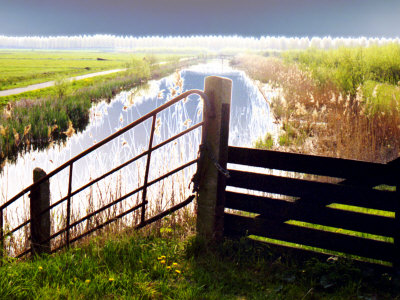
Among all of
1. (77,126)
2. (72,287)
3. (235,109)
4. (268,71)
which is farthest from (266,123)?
(268,71)

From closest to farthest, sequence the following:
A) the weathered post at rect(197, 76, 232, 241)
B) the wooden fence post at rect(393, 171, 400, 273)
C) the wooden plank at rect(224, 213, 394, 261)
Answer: the wooden fence post at rect(393, 171, 400, 273) → the wooden plank at rect(224, 213, 394, 261) → the weathered post at rect(197, 76, 232, 241)

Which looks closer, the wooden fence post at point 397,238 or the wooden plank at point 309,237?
the wooden fence post at point 397,238

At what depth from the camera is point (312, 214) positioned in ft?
13.0

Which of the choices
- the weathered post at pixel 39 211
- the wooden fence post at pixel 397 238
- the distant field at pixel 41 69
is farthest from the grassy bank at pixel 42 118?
the distant field at pixel 41 69

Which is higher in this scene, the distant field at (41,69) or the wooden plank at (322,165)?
the wooden plank at (322,165)

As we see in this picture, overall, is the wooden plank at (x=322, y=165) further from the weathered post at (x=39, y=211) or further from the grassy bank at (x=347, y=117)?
the grassy bank at (x=347, y=117)

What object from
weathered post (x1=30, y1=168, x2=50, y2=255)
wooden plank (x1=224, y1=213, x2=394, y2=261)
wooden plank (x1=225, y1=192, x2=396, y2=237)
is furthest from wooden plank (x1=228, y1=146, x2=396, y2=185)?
weathered post (x1=30, y1=168, x2=50, y2=255)

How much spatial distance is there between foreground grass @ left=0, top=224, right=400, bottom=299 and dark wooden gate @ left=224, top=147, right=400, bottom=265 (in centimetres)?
19

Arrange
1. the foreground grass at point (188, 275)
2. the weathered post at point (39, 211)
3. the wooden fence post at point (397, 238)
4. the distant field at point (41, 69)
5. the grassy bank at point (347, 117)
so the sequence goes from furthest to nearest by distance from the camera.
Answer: the distant field at point (41, 69) → the grassy bank at point (347, 117) → the weathered post at point (39, 211) → the wooden fence post at point (397, 238) → the foreground grass at point (188, 275)

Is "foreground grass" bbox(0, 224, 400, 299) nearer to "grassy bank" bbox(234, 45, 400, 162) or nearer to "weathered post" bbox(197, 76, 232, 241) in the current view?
"weathered post" bbox(197, 76, 232, 241)

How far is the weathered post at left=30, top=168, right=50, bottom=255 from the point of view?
16.6 feet

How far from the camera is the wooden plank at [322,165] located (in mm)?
3779

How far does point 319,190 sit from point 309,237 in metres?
0.45

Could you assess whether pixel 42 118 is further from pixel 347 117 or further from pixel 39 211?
pixel 39 211
